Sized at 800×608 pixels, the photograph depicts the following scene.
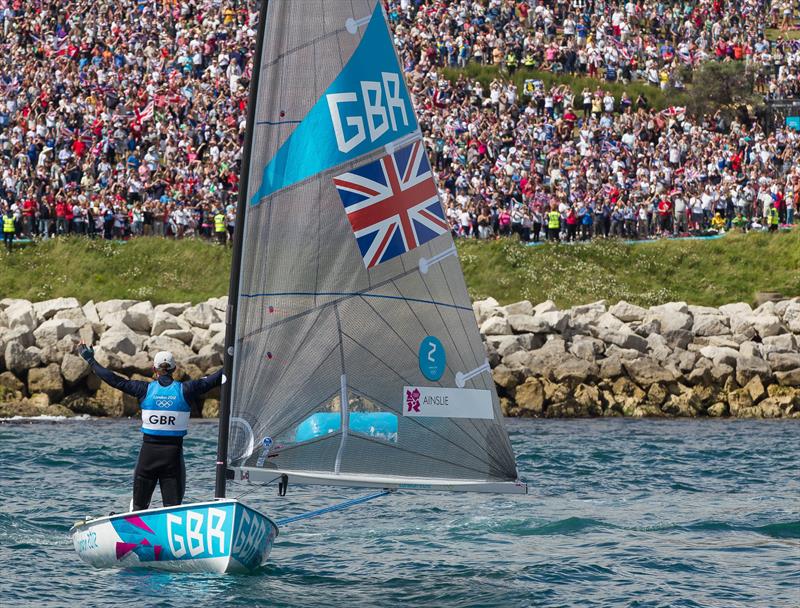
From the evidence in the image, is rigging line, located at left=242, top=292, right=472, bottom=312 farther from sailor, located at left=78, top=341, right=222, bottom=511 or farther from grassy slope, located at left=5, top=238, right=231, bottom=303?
grassy slope, located at left=5, top=238, right=231, bottom=303

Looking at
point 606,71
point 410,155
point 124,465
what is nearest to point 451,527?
point 410,155

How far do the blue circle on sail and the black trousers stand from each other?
2633 mm

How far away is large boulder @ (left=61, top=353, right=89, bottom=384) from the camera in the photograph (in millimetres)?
31250

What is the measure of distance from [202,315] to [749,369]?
42.4 ft

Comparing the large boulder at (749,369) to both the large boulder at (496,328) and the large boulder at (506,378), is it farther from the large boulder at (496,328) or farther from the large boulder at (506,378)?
the large boulder at (496,328)

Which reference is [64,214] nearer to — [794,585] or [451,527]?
[451,527]

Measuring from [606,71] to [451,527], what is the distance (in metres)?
31.6

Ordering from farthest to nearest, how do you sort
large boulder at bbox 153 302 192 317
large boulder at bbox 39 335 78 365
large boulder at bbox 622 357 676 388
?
large boulder at bbox 153 302 192 317 → large boulder at bbox 622 357 676 388 → large boulder at bbox 39 335 78 365

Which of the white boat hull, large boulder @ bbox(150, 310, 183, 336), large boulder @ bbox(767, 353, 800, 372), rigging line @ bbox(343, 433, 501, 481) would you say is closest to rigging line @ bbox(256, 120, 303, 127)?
rigging line @ bbox(343, 433, 501, 481)

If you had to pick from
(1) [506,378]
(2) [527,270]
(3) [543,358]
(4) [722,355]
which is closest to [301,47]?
(1) [506,378]

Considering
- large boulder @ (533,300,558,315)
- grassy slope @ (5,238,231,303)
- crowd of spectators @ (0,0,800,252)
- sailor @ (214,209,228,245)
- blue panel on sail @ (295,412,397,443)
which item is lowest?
blue panel on sail @ (295,412,397,443)

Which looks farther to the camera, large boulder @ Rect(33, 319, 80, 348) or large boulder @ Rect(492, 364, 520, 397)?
large boulder @ Rect(33, 319, 80, 348)

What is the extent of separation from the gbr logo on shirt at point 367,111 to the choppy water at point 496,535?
455cm

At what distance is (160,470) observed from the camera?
14703 millimetres
